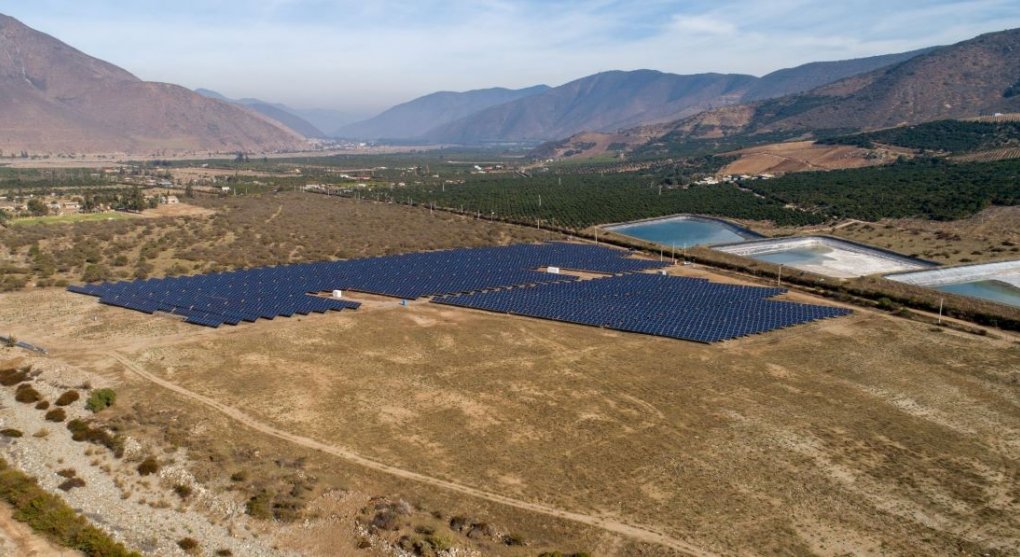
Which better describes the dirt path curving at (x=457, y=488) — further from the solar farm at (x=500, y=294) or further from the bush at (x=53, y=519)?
the solar farm at (x=500, y=294)

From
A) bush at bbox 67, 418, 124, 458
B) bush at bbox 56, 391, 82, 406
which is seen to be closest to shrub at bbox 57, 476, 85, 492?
bush at bbox 67, 418, 124, 458

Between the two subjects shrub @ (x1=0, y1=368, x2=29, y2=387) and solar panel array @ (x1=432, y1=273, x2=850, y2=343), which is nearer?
shrub @ (x1=0, y1=368, x2=29, y2=387)

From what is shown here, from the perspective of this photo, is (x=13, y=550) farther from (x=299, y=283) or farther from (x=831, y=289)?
(x=831, y=289)

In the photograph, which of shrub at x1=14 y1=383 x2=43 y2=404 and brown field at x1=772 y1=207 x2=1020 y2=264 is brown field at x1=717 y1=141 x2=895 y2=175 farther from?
shrub at x1=14 y1=383 x2=43 y2=404

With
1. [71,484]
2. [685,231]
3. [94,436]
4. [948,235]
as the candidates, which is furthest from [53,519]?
[948,235]

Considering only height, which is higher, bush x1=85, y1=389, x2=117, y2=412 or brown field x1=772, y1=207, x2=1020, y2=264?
brown field x1=772, y1=207, x2=1020, y2=264

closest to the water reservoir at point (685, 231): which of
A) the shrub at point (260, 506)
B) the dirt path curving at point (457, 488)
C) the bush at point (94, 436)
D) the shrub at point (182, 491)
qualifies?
the dirt path curving at point (457, 488)
